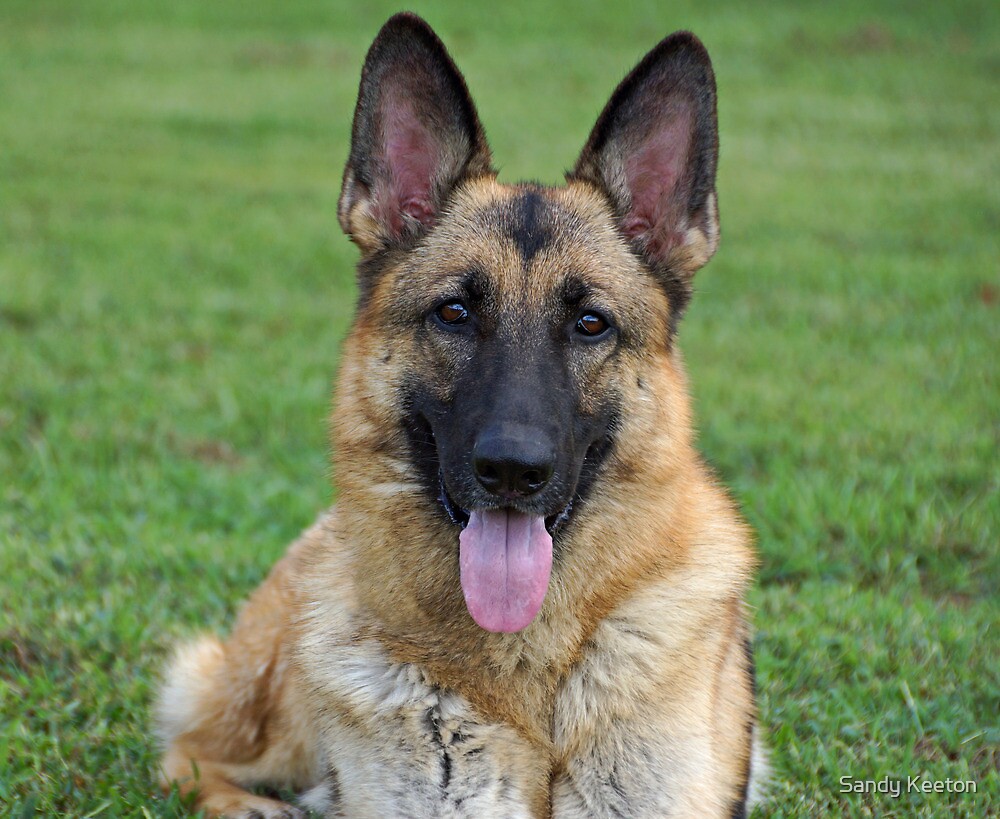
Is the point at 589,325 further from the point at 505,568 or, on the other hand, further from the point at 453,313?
the point at 505,568

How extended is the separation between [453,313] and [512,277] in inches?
8.2

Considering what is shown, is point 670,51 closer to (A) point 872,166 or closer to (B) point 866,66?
(A) point 872,166

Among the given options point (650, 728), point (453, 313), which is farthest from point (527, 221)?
point (650, 728)

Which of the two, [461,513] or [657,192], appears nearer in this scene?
[461,513]

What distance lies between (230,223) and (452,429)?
29.2 ft

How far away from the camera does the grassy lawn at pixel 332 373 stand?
4.61m

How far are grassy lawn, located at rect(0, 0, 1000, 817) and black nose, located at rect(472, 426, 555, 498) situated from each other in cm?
165

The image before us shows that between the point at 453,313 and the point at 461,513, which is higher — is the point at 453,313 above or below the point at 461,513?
above

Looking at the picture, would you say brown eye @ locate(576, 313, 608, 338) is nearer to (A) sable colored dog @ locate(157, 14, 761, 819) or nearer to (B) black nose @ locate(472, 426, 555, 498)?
(A) sable colored dog @ locate(157, 14, 761, 819)

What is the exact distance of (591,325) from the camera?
3586 millimetres

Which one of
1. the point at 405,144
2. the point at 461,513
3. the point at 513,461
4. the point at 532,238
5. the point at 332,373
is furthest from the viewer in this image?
the point at 332,373

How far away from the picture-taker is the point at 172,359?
8.26 metres

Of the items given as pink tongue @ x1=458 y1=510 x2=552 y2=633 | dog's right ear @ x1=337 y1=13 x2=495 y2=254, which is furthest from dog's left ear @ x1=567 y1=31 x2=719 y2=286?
pink tongue @ x1=458 y1=510 x2=552 y2=633

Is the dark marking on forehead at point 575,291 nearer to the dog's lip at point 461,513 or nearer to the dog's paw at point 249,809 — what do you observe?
the dog's lip at point 461,513
